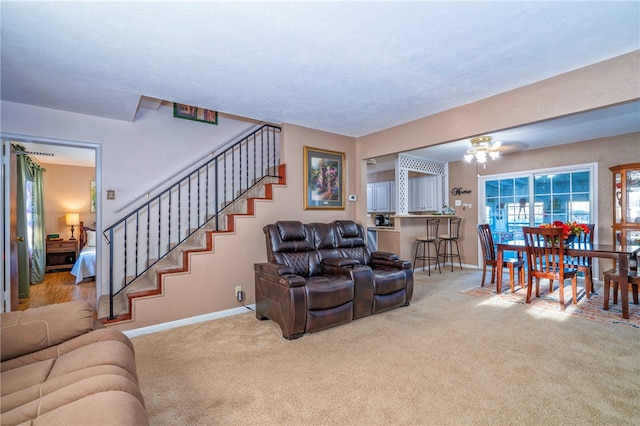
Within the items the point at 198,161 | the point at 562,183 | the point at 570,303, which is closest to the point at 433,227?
the point at 562,183

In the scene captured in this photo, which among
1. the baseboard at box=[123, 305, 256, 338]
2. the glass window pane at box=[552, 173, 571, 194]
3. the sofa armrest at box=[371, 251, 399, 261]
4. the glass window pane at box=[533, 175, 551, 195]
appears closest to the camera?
the baseboard at box=[123, 305, 256, 338]

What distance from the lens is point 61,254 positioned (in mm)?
6387

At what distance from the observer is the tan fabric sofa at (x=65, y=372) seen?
104 centimetres

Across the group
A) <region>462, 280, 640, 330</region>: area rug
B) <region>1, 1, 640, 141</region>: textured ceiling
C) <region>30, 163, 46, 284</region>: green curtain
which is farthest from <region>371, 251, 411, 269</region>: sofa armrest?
<region>30, 163, 46, 284</region>: green curtain

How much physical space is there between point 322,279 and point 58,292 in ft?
14.1

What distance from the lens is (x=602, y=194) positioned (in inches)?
197

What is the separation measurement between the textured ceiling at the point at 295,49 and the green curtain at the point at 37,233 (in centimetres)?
Result: 309

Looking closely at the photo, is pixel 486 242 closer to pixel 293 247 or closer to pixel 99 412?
pixel 293 247

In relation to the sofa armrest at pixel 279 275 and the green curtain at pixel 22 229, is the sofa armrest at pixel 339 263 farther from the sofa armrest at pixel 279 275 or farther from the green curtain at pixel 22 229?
the green curtain at pixel 22 229

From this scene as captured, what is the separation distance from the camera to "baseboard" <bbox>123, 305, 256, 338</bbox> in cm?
305

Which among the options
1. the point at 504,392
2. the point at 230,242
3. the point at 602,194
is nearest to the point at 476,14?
the point at 504,392

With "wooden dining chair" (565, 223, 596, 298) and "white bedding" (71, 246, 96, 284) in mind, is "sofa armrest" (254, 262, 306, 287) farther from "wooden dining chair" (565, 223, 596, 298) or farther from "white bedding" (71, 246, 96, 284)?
"wooden dining chair" (565, 223, 596, 298)

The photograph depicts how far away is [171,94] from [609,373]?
456 cm

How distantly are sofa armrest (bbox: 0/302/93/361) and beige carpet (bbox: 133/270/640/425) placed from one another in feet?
2.23
